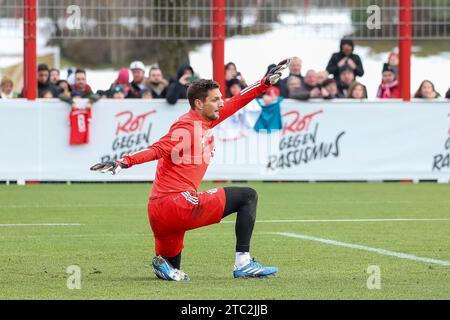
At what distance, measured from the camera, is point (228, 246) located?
13.3 meters

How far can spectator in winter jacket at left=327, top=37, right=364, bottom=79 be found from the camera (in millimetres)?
23625

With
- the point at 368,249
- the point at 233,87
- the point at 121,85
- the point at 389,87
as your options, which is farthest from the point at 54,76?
the point at 368,249

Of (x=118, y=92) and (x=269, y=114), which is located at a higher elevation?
(x=118, y=92)

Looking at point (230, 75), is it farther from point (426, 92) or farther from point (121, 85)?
point (426, 92)

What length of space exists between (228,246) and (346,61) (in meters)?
10.9

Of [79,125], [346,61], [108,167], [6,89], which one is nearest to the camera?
[108,167]

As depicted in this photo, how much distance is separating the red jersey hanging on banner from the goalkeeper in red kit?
36.3 ft

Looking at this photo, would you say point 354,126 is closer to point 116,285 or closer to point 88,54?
point 116,285

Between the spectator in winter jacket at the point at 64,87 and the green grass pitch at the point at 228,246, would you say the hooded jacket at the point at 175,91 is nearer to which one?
the green grass pitch at the point at 228,246

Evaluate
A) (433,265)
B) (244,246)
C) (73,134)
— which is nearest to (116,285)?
(244,246)

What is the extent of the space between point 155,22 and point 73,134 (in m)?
2.38

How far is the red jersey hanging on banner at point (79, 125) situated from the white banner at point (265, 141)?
5.6 inches

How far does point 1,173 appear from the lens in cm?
2183

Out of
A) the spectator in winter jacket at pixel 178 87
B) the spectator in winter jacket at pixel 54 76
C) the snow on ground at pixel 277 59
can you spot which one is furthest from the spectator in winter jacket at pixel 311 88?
the snow on ground at pixel 277 59
